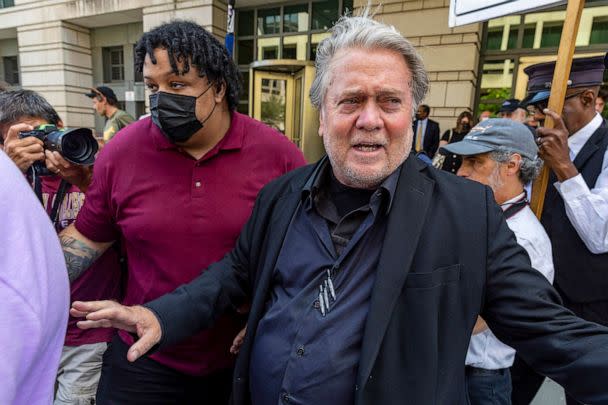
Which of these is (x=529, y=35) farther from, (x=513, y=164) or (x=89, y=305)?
(x=89, y=305)

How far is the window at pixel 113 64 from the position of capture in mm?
11797

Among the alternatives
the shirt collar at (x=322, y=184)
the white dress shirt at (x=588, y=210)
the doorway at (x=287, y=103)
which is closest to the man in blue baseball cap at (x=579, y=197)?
the white dress shirt at (x=588, y=210)

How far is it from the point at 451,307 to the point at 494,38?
26.9 feet

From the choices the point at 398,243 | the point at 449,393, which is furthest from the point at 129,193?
the point at 449,393

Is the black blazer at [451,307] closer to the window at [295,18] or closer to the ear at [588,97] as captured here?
the ear at [588,97]

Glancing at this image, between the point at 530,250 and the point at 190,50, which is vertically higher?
the point at 190,50

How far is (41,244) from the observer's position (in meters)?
0.68

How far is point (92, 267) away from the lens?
6.46 feet

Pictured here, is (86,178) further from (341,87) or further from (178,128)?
(341,87)

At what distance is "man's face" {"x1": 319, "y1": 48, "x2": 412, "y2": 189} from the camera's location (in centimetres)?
124

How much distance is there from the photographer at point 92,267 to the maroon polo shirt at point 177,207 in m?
0.23

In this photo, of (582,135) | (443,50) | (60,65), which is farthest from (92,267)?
(60,65)

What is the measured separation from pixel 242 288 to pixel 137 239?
50 centimetres

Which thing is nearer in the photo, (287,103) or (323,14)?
(287,103)
